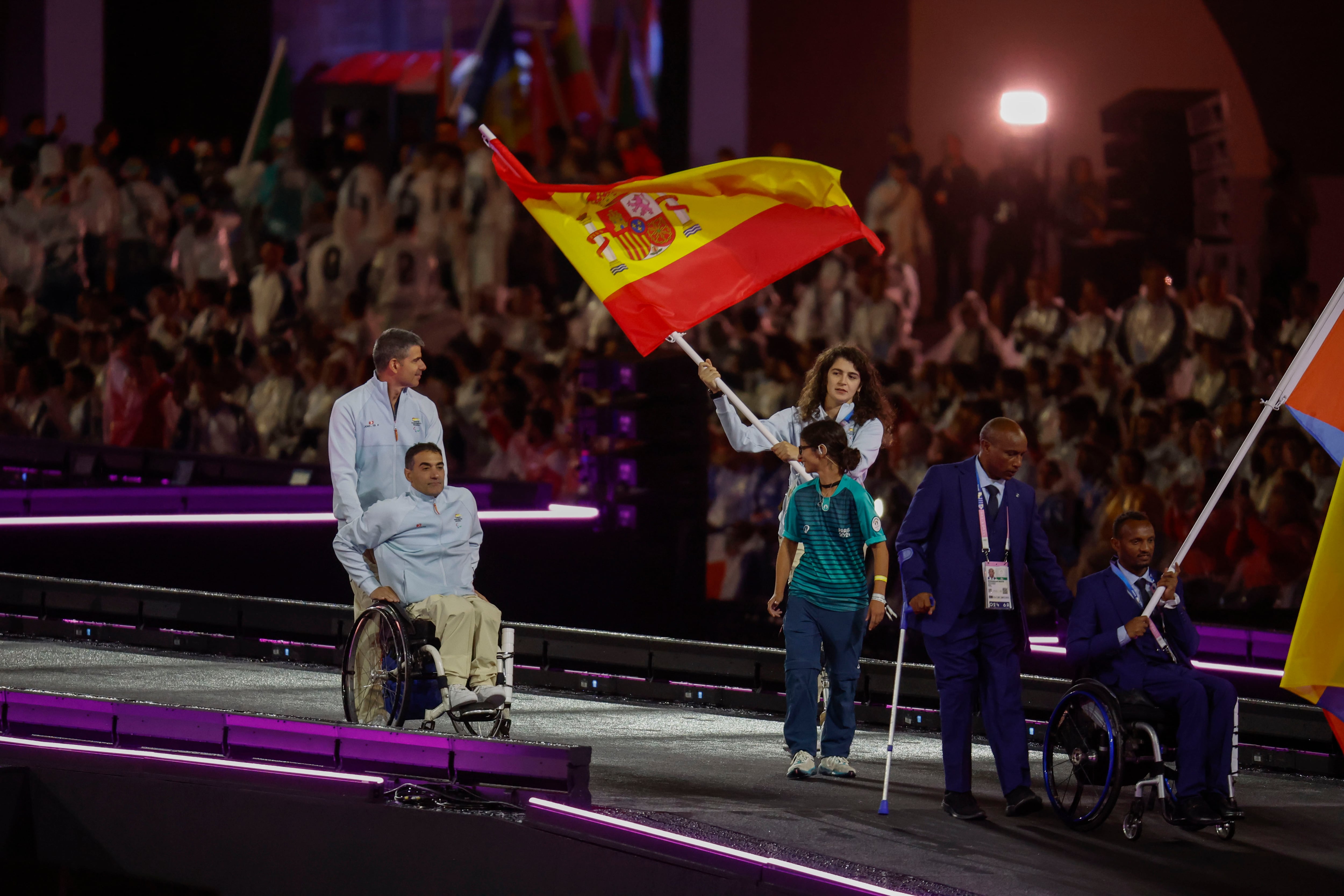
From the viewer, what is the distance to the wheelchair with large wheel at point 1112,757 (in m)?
5.98

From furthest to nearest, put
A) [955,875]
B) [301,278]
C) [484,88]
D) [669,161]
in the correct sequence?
[484,88] → [301,278] → [669,161] → [955,875]

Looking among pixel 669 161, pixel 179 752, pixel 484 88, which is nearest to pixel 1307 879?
pixel 179 752

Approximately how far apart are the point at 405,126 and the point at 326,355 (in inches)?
154

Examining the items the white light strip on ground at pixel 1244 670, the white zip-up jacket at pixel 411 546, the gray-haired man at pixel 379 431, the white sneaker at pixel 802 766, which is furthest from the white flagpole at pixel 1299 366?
the gray-haired man at pixel 379 431

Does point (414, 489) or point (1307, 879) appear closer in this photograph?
point (1307, 879)

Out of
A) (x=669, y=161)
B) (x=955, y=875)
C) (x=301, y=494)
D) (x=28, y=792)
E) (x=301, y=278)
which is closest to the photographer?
(x=955, y=875)

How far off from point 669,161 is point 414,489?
367cm

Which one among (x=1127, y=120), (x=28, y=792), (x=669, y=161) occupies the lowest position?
(x=28, y=792)

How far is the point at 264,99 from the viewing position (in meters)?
21.8

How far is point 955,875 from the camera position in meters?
5.36

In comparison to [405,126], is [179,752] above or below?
below

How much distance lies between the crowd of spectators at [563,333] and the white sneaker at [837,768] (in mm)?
4131

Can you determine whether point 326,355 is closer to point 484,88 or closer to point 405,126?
point 405,126

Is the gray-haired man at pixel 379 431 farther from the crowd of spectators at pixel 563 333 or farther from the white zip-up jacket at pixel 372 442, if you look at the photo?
the crowd of spectators at pixel 563 333
